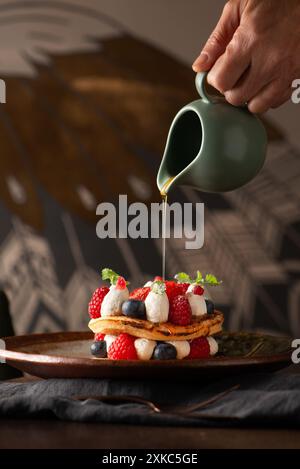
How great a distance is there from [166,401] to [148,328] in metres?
0.22

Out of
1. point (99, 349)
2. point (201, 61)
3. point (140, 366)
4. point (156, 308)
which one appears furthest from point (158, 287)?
point (201, 61)

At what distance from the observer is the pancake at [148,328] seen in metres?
1.27

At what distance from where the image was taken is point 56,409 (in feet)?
3.10

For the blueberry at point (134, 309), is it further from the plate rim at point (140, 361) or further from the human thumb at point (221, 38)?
the human thumb at point (221, 38)

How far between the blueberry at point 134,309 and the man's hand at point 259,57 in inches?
15.6

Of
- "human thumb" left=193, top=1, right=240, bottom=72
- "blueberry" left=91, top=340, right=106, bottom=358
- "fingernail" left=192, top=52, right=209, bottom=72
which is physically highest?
"human thumb" left=193, top=1, right=240, bottom=72

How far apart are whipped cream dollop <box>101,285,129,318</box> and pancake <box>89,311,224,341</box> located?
0.07 ft

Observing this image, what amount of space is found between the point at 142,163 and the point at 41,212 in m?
0.55

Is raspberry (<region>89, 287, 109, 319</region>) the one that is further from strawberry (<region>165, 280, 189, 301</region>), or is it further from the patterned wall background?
the patterned wall background

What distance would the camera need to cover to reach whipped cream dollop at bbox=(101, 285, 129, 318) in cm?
132

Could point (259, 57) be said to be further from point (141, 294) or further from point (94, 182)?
point (94, 182)

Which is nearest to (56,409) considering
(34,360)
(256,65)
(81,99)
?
(34,360)

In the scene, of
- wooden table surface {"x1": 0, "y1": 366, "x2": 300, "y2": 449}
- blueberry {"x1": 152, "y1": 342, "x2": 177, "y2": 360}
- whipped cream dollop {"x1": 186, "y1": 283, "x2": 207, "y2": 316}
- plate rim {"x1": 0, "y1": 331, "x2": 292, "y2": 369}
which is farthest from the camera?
whipped cream dollop {"x1": 186, "y1": 283, "x2": 207, "y2": 316}

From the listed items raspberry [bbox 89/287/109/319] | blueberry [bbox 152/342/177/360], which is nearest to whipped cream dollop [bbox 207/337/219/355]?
blueberry [bbox 152/342/177/360]
